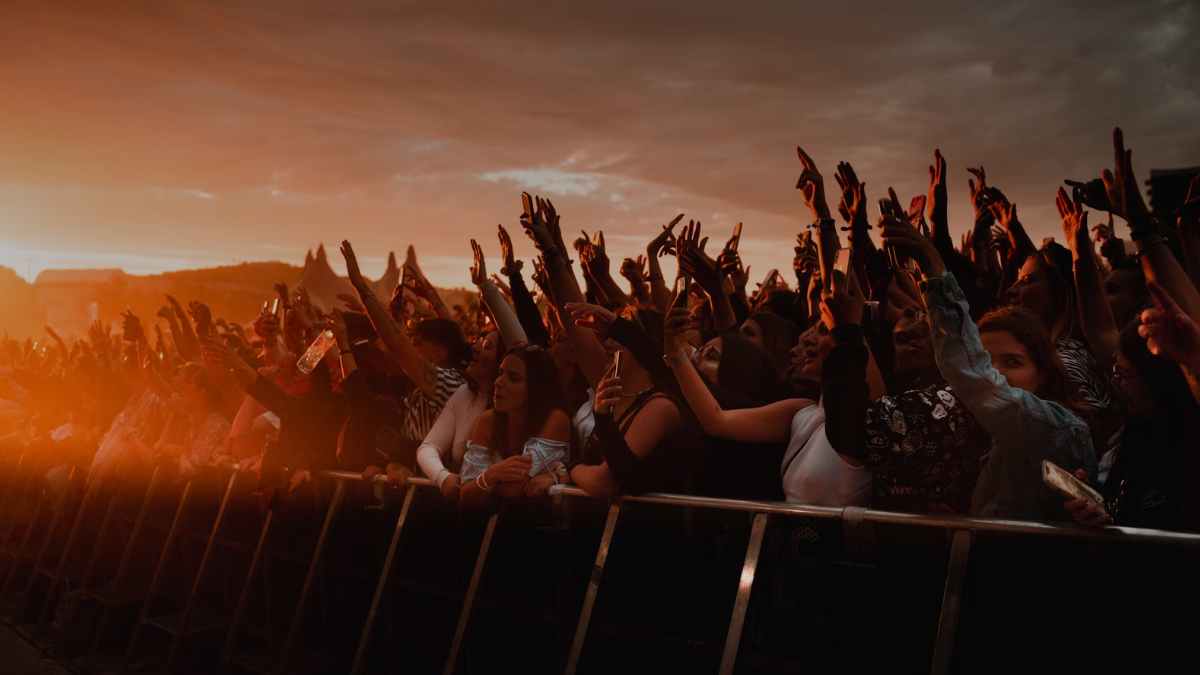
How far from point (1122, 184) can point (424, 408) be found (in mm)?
4185

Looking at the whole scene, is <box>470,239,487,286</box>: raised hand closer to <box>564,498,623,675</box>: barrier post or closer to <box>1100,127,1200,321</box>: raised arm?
<box>564,498,623,675</box>: barrier post

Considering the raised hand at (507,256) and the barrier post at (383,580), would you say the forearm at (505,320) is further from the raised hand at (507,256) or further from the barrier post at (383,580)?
the barrier post at (383,580)

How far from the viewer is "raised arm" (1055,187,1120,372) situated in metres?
4.34

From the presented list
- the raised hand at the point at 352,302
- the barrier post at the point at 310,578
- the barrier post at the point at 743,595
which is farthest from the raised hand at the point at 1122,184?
the raised hand at the point at 352,302

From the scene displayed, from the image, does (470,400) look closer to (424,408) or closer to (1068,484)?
(424,408)

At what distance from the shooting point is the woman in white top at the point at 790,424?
3.74 m

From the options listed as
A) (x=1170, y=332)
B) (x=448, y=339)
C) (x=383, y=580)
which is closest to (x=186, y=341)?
(x=448, y=339)

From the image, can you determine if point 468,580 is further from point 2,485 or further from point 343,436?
point 2,485

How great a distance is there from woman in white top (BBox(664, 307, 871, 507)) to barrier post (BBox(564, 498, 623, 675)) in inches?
23.3

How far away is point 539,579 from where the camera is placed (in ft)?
15.5

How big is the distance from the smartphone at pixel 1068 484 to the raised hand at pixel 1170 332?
445 millimetres

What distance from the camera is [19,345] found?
Answer: 18203 millimetres

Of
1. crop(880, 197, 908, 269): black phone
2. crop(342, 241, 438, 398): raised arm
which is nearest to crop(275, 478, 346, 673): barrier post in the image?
crop(342, 241, 438, 398): raised arm

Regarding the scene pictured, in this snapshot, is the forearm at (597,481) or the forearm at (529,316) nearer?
the forearm at (597,481)
